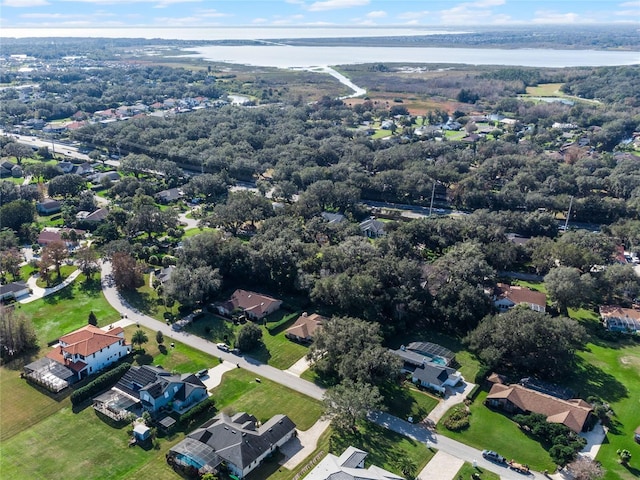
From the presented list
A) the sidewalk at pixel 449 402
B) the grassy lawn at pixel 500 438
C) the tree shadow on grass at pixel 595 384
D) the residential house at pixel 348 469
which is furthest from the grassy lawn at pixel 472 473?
the tree shadow on grass at pixel 595 384

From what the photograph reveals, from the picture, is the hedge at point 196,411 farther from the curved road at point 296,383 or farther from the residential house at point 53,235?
the residential house at point 53,235

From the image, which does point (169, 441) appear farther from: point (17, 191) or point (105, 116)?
point (105, 116)

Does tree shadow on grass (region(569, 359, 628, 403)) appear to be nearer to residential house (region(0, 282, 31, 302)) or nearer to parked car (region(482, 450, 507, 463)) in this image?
parked car (region(482, 450, 507, 463))

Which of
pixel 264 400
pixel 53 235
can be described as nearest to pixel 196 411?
pixel 264 400

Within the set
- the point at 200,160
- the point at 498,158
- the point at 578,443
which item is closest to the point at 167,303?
the point at 578,443

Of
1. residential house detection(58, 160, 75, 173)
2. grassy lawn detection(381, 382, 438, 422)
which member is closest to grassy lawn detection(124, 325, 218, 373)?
grassy lawn detection(381, 382, 438, 422)

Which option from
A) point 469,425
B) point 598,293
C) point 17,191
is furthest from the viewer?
point 17,191
